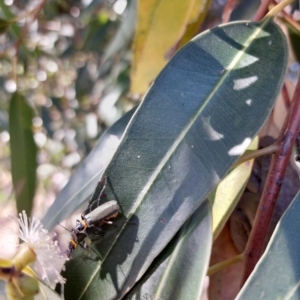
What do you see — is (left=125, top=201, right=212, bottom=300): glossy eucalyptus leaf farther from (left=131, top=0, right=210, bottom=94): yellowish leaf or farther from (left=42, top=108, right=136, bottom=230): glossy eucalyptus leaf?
(left=131, top=0, right=210, bottom=94): yellowish leaf

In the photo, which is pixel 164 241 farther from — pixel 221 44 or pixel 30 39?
pixel 30 39

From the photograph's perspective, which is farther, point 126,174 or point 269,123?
point 269,123

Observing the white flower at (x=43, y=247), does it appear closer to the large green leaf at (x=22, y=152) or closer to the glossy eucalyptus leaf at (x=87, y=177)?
the glossy eucalyptus leaf at (x=87, y=177)

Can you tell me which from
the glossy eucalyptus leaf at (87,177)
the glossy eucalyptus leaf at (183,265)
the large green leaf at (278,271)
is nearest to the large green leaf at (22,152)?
the glossy eucalyptus leaf at (87,177)

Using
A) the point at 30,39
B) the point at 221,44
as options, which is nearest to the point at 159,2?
the point at 221,44

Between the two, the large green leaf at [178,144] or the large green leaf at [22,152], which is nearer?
the large green leaf at [178,144]

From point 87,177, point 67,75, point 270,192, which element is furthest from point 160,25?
point 67,75

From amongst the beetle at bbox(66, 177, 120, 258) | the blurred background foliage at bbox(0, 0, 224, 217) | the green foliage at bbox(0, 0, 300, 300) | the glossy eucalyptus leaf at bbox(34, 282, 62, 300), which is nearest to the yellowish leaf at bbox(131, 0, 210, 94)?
the blurred background foliage at bbox(0, 0, 224, 217)
